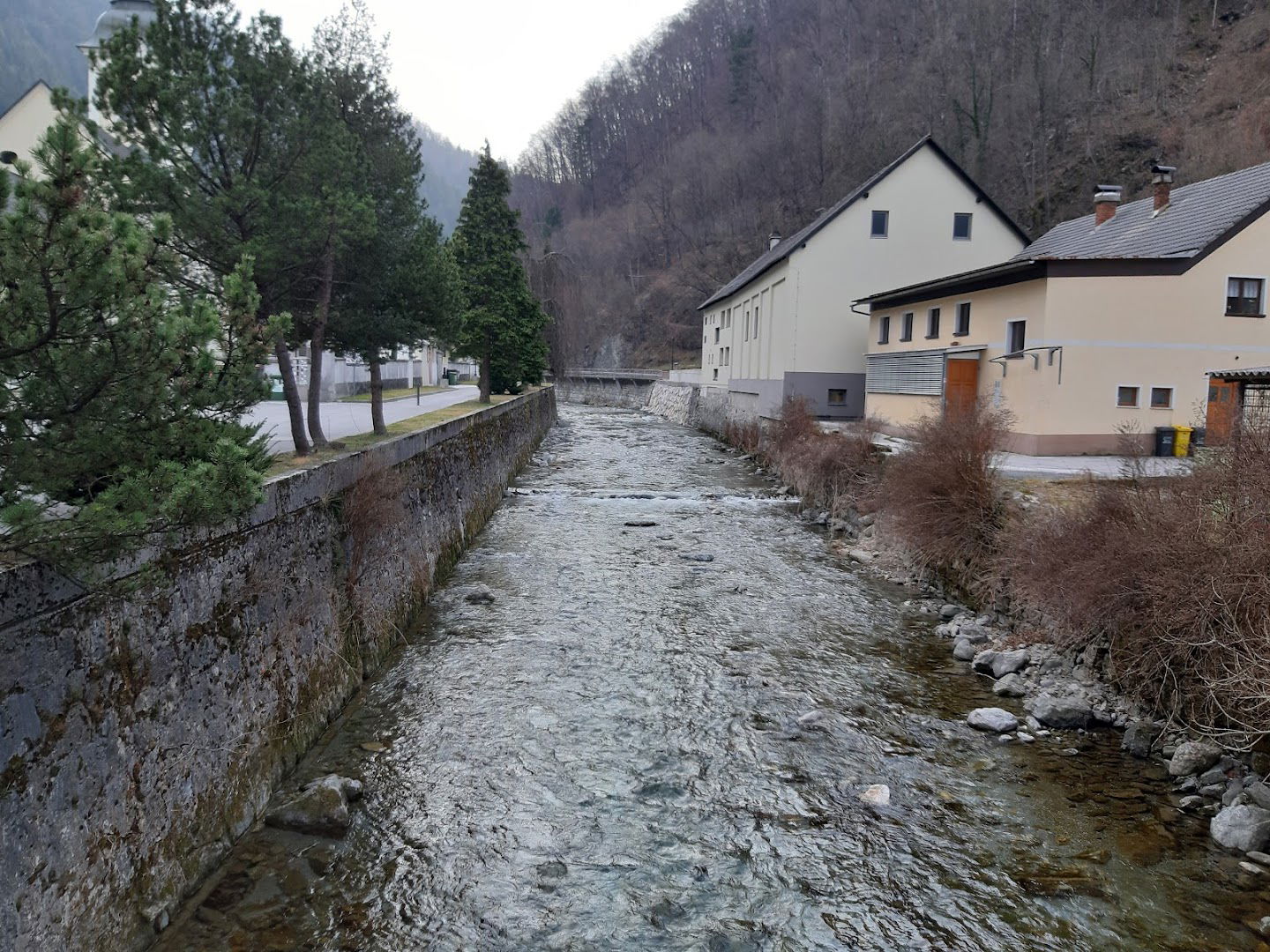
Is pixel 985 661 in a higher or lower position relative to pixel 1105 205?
lower

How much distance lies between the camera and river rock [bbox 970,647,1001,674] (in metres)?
9.41

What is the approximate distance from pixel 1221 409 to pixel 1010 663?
8823 mm

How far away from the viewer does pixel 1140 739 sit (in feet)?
24.3

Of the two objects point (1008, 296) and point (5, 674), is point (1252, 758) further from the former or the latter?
point (1008, 296)

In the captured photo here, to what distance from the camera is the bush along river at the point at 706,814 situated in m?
5.17

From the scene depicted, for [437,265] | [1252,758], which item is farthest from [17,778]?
[437,265]

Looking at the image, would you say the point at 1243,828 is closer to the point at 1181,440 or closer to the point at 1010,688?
the point at 1010,688

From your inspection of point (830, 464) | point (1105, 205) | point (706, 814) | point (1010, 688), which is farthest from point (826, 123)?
point (706, 814)

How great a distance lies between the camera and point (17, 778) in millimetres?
3805

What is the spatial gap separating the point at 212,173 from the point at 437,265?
5.62 m

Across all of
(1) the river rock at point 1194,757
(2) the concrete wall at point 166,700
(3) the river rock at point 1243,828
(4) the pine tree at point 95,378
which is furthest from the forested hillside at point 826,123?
(4) the pine tree at point 95,378

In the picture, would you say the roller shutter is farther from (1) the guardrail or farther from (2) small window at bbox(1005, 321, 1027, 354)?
(1) the guardrail

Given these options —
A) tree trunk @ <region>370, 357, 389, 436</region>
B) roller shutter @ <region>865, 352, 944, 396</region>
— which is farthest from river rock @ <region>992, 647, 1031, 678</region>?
roller shutter @ <region>865, 352, 944, 396</region>

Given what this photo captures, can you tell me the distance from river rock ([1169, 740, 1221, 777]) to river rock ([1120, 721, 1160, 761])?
1.24 feet
